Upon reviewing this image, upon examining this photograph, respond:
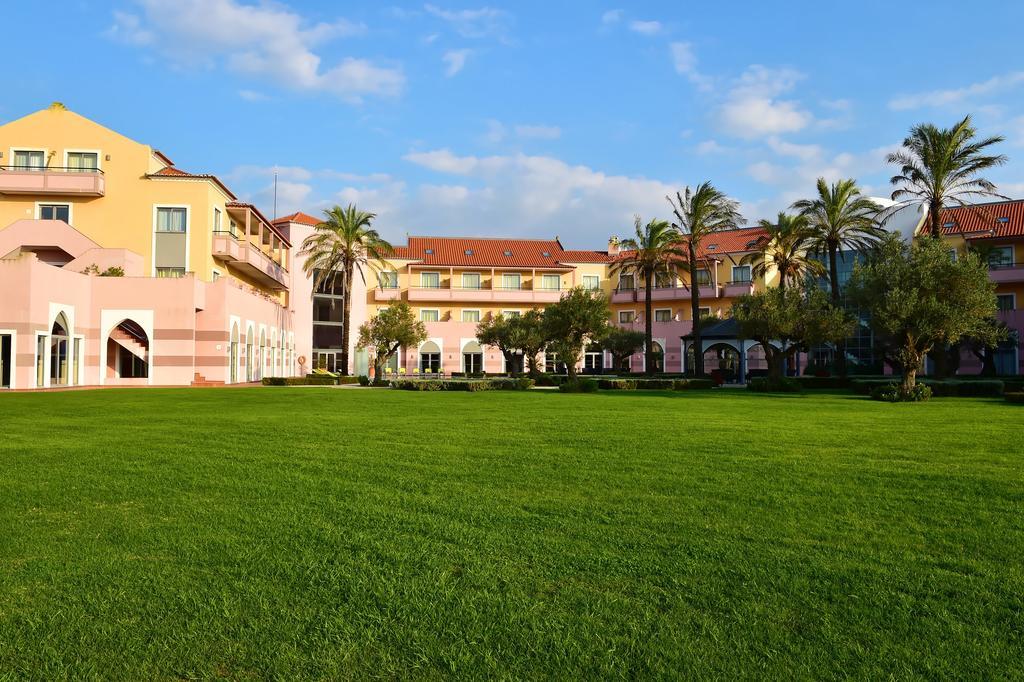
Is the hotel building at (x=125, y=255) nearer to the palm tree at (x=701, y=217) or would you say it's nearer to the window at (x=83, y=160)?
the window at (x=83, y=160)

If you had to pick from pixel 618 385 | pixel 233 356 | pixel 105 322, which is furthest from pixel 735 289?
pixel 105 322

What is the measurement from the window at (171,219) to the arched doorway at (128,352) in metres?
6.65

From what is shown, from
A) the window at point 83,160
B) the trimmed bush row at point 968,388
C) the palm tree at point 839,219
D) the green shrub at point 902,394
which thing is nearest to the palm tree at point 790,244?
the palm tree at point 839,219

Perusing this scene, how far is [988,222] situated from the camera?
5303cm

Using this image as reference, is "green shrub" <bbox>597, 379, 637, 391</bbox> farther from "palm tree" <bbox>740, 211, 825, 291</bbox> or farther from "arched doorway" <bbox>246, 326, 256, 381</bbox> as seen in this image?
"arched doorway" <bbox>246, 326, 256, 381</bbox>

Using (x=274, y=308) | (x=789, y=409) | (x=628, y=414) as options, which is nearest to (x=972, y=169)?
(x=789, y=409)

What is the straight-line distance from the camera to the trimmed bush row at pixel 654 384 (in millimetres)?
35875

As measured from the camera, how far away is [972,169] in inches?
1357

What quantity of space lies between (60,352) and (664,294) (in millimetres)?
51137

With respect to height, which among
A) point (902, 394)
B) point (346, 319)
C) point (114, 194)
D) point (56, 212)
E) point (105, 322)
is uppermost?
point (114, 194)

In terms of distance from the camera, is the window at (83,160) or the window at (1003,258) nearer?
the window at (83,160)

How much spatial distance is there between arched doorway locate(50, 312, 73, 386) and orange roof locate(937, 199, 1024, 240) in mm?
54029

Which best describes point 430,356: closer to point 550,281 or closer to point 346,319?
point 550,281

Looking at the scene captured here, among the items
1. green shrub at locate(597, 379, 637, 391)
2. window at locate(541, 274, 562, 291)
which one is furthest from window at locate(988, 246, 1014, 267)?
window at locate(541, 274, 562, 291)
